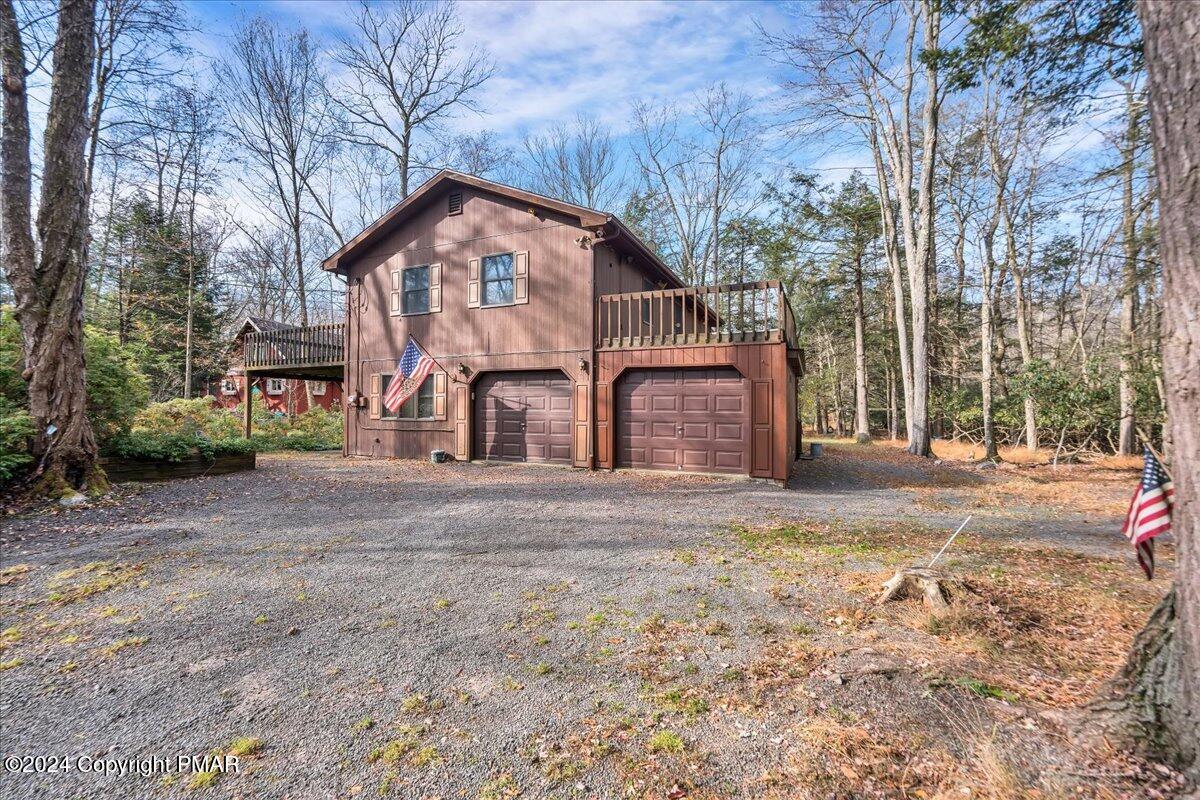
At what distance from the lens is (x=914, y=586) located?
3.63m

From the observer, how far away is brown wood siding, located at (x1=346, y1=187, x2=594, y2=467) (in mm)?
11133

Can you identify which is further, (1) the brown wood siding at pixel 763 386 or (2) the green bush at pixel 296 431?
(2) the green bush at pixel 296 431

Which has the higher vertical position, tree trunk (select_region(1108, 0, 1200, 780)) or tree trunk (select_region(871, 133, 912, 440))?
tree trunk (select_region(871, 133, 912, 440))

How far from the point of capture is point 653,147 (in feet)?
81.7

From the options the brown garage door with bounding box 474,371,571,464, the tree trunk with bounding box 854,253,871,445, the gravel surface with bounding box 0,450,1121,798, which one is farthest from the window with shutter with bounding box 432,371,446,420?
the tree trunk with bounding box 854,253,871,445

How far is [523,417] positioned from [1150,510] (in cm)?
1037

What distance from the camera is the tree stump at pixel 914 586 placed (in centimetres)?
343

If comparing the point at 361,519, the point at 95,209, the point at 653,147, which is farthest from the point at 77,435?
the point at 653,147

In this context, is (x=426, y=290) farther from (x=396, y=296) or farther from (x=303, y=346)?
(x=303, y=346)

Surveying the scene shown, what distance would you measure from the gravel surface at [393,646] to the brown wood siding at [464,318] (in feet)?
18.0

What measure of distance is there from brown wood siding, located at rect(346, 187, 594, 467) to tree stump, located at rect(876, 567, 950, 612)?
7495 millimetres

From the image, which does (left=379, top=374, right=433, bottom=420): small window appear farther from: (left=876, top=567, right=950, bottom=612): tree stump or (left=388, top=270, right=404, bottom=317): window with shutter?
(left=876, top=567, right=950, bottom=612): tree stump

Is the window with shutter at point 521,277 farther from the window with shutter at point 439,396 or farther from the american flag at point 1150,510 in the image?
the american flag at point 1150,510

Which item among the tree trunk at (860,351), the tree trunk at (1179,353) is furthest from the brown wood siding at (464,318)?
the tree trunk at (860,351)
